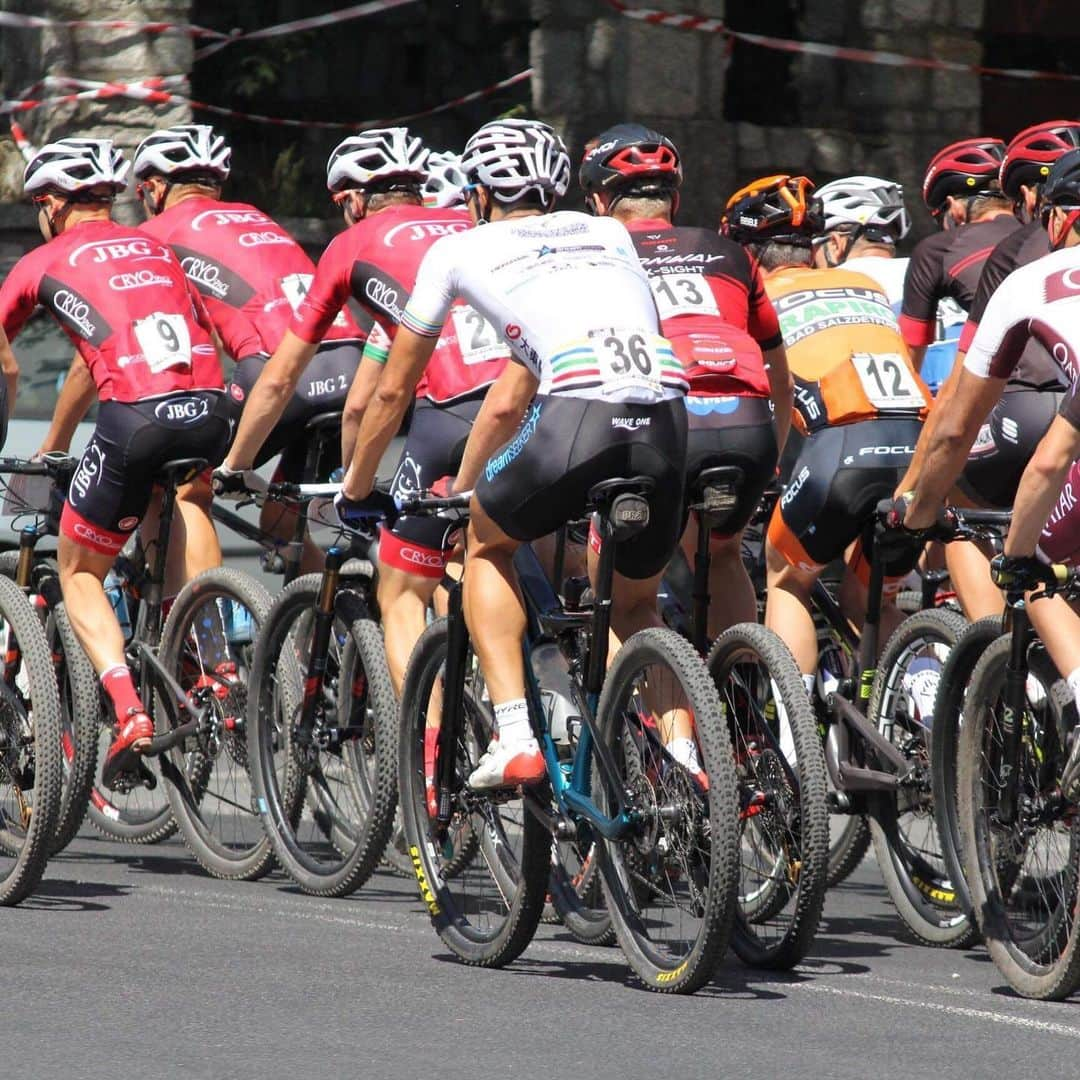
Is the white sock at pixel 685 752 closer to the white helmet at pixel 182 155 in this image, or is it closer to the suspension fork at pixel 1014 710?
the suspension fork at pixel 1014 710

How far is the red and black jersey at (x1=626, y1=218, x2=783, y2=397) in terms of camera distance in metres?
7.32

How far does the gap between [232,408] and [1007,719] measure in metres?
4.10

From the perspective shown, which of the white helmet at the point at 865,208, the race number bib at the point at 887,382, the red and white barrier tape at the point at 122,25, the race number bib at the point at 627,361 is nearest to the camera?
the race number bib at the point at 627,361

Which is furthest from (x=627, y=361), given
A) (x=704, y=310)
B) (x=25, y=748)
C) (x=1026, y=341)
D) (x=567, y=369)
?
(x=25, y=748)

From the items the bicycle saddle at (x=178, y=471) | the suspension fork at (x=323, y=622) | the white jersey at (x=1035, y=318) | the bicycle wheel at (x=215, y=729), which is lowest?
the bicycle wheel at (x=215, y=729)

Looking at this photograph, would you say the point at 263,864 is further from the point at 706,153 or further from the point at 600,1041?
the point at 706,153

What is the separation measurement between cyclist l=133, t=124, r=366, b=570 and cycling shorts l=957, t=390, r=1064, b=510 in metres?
2.58

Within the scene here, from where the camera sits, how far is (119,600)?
8.48m

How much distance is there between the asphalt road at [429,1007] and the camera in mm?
5363

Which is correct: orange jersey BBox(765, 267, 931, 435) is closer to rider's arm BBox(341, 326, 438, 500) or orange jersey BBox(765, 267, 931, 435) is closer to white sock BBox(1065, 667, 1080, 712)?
rider's arm BBox(341, 326, 438, 500)

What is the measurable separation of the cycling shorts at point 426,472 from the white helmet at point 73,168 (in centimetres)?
133

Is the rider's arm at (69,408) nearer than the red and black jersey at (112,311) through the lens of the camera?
No

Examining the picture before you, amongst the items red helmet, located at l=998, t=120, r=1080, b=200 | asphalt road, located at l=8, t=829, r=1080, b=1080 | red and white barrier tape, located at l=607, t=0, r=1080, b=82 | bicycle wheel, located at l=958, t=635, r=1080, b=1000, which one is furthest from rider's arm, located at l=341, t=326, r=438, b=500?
red and white barrier tape, located at l=607, t=0, r=1080, b=82

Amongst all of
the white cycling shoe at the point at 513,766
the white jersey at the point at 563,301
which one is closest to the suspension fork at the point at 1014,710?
the white jersey at the point at 563,301
